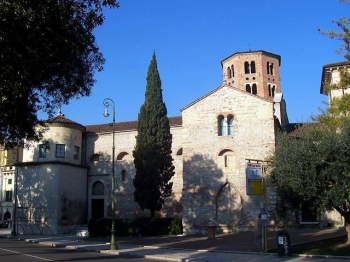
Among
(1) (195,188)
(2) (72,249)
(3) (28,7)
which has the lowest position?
(2) (72,249)

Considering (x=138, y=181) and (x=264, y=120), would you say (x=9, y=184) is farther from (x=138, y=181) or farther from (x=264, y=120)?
(x=264, y=120)

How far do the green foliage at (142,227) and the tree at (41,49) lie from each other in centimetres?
1885

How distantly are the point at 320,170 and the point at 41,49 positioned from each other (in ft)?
43.5

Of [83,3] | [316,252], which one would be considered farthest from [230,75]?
[83,3]

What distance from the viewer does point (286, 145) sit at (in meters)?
19.3

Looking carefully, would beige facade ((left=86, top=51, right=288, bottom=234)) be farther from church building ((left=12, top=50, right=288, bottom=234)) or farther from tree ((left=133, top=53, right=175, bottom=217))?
tree ((left=133, top=53, right=175, bottom=217))

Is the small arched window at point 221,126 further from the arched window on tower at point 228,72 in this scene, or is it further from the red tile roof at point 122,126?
the arched window on tower at point 228,72

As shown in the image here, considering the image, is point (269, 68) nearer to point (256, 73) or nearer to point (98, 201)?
point (256, 73)

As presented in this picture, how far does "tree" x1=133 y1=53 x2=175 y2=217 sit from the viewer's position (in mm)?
31859

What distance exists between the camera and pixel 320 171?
57.9 ft

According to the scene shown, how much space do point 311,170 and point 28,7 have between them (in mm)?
13516

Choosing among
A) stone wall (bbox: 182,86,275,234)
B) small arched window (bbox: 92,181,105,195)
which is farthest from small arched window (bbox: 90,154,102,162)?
stone wall (bbox: 182,86,275,234)

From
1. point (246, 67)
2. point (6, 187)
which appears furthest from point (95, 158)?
point (246, 67)

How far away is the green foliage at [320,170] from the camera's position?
1708 centimetres
